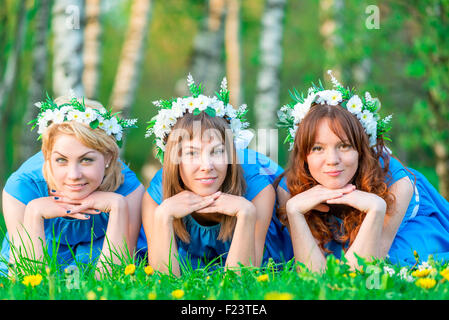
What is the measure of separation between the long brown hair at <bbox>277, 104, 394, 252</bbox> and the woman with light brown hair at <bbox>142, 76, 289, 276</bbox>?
232 millimetres

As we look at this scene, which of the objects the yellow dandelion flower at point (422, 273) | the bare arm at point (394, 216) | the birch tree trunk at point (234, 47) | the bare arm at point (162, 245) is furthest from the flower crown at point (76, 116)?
the birch tree trunk at point (234, 47)

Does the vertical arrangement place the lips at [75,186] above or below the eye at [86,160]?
below

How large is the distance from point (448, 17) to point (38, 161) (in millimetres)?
5583

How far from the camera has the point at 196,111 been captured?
360 cm

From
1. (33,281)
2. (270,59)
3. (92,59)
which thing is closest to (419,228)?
(33,281)

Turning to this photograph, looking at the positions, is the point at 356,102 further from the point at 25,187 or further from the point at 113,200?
the point at 25,187

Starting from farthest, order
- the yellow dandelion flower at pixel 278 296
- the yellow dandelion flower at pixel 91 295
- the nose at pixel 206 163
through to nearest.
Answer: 1. the nose at pixel 206 163
2. the yellow dandelion flower at pixel 91 295
3. the yellow dandelion flower at pixel 278 296

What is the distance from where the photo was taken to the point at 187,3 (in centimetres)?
1548

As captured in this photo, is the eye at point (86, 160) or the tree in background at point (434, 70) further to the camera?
the tree in background at point (434, 70)

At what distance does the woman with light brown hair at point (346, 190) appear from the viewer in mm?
3459

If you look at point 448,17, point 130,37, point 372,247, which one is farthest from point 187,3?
point 372,247

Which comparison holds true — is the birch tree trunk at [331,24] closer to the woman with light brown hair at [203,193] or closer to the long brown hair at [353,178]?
the long brown hair at [353,178]

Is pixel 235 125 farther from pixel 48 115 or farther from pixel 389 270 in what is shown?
pixel 389 270

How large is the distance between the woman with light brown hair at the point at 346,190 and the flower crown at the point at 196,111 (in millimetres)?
333
